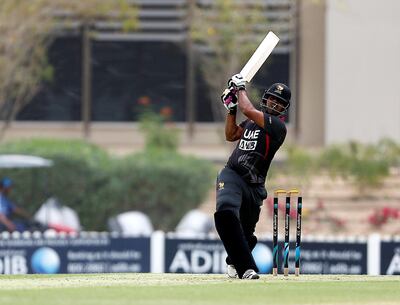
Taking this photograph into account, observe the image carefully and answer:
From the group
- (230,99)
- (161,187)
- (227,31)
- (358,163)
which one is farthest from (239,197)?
(227,31)

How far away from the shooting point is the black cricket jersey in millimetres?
12930

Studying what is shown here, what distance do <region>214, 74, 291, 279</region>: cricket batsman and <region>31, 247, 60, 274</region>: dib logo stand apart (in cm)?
955

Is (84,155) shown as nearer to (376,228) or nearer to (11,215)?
(11,215)

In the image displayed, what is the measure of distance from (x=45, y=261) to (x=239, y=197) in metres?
10.1

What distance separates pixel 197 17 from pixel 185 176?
13.0 ft

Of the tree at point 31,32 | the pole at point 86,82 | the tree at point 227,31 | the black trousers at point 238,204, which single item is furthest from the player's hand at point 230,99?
the pole at point 86,82

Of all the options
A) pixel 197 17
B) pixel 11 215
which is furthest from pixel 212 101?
pixel 11 215

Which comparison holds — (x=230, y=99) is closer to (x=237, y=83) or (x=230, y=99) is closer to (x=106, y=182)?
(x=237, y=83)

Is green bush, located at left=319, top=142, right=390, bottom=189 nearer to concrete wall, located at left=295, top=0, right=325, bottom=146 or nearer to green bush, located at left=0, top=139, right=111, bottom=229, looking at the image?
concrete wall, located at left=295, top=0, right=325, bottom=146

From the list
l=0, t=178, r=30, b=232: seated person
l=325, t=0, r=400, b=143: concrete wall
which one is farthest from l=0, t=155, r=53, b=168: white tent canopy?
l=325, t=0, r=400, b=143: concrete wall

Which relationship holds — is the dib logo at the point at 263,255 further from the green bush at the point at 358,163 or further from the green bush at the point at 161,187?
the green bush at the point at 358,163

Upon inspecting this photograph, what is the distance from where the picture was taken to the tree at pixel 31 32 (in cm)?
2967

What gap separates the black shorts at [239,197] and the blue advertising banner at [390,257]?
9.49 metres

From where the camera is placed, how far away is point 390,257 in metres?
22.6
